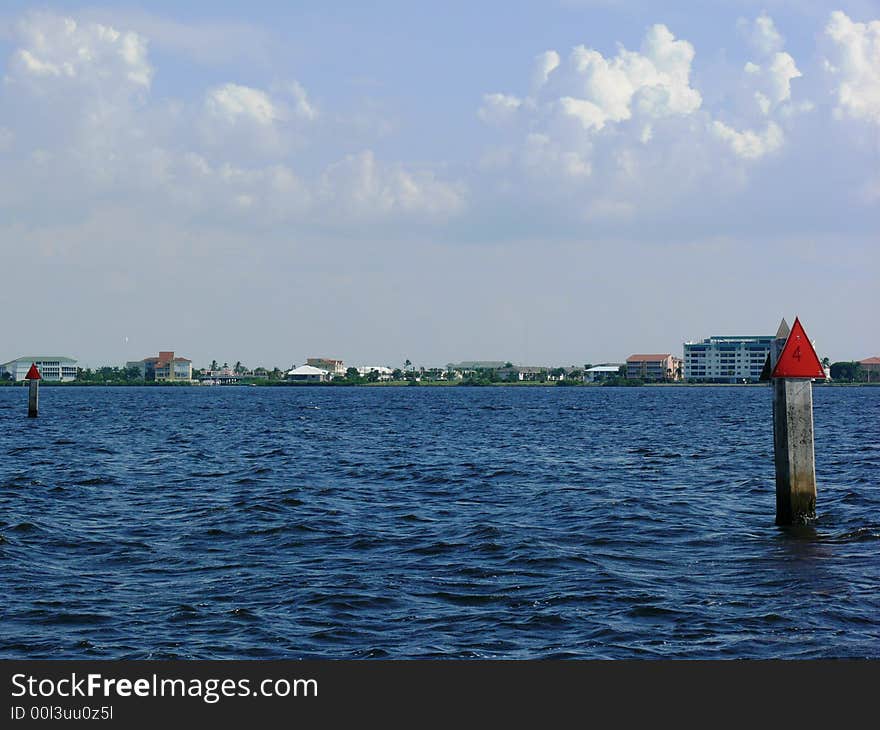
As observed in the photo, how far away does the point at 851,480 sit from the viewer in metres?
36.9

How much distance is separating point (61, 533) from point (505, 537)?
10579 millimetres

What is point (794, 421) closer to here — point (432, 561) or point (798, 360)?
point (798, 360)

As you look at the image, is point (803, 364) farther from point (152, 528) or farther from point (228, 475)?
point (228, 475)

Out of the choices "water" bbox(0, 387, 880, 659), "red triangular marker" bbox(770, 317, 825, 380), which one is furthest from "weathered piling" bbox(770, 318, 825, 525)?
"water" bbox(0, 387, 880, 659)

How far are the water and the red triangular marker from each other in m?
3.67

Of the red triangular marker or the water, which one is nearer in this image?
the water

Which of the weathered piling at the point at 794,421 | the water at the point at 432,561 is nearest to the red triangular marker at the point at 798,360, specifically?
the weathered piling at the point at 794,421

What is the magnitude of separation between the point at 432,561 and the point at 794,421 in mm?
8704

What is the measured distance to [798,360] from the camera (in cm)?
2362

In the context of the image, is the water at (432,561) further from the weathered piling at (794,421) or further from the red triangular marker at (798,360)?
the red triangular marker at (798,360)

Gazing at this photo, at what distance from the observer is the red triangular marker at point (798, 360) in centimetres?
2350

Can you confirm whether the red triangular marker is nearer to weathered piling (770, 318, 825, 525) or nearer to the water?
weathered piling (770, 318, 825, 525)

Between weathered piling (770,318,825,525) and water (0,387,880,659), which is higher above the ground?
weathered piling (770,318,825,525)

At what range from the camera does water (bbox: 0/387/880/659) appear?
1532cm
